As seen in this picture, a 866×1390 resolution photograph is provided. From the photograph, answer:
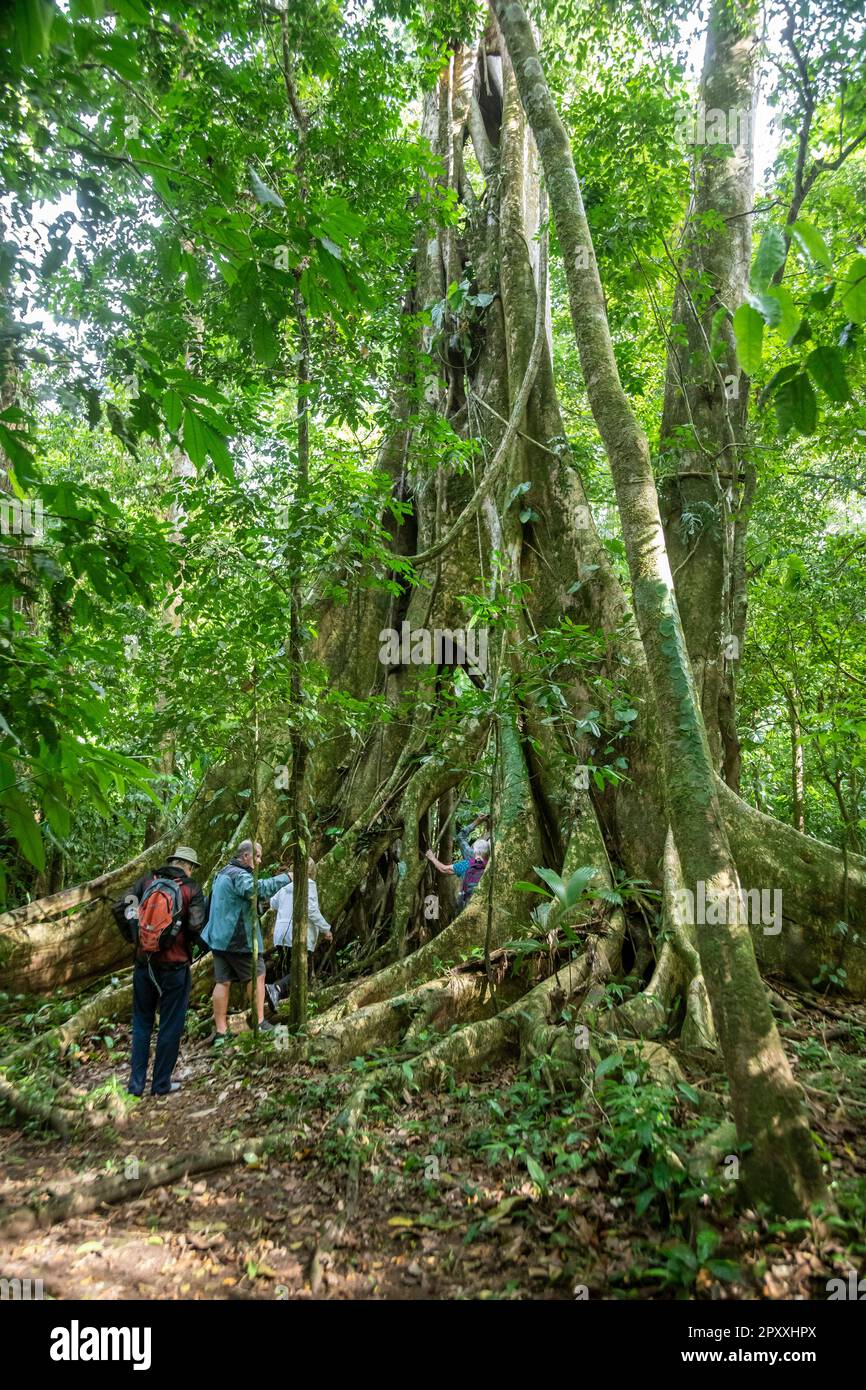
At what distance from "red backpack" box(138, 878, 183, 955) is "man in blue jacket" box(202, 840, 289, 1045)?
0.69 metres

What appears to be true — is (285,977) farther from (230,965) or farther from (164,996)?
(164,996)

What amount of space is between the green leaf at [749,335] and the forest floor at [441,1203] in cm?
264

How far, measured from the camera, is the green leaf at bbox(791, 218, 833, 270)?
4.41 ft

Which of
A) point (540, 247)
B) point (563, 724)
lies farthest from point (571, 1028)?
point (540, 247)

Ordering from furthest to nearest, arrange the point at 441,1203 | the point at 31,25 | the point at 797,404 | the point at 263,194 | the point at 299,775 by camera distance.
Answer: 1. the point at 299,775
2. the point at 441,1203
3. the point at 797,404
4. the point at 263,194
5. the point at 31,25

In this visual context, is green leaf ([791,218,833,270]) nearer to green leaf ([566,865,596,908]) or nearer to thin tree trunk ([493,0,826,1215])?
thin tree trunk ([493,0,826,1215])

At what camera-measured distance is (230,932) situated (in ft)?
18.6

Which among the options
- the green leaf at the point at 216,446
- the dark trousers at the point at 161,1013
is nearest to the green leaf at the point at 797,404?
the green leaf at the point at 216,446

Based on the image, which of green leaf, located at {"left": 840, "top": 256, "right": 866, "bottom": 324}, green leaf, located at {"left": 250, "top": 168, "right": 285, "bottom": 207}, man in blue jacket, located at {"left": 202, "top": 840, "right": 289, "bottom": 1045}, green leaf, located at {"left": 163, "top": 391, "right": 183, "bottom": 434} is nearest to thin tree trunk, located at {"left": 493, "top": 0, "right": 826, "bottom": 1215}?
green leaf, located at {"left": 840, "top": 256, "right": 866, "bottom": 324}

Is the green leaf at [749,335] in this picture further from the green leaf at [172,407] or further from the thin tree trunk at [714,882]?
the thin tree trunk at [714,882]

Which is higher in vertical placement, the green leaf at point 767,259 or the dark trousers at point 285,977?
the green leaf at point 767,259

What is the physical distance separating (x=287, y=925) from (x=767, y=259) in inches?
232

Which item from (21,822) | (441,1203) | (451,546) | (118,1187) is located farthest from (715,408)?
(118,1187)

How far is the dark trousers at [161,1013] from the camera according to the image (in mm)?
4855
